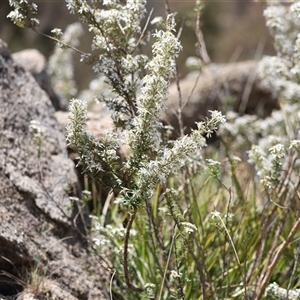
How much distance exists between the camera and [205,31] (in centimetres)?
1767

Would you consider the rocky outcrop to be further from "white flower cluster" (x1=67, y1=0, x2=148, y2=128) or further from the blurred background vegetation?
the blurred background vegetation

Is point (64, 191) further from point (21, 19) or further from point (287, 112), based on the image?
point (287, 112)

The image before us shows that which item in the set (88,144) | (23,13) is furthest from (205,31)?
(88,144)

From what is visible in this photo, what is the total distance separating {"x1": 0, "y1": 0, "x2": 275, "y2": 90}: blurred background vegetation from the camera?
49.1 ft

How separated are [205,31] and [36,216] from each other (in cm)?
1494

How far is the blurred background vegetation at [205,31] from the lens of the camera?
1497cm

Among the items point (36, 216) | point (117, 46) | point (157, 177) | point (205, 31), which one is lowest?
point (36, 216)

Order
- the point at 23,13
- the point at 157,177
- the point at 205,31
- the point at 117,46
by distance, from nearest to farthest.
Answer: the point at 157,177 → the point at 23,13 → the point at 117,46 → the point at 205,31

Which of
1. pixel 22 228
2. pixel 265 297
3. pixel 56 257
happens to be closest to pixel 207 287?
pixel 265 297

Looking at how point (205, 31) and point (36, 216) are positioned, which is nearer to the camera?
point (36, 216)

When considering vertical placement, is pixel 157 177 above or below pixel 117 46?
below

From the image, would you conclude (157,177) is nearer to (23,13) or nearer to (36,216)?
(23,13)

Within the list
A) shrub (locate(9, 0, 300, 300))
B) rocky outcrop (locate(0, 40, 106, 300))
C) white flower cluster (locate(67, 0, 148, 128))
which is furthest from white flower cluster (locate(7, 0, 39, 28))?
rocky outcrop (locate(0, 40, 106, 300))

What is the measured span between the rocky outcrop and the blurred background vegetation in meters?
8.01
